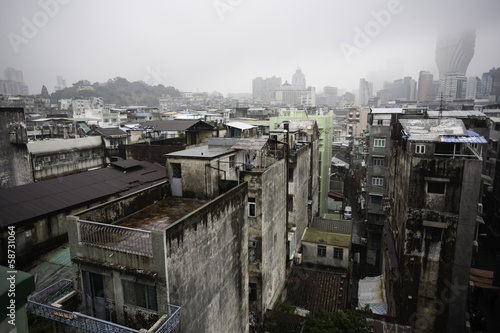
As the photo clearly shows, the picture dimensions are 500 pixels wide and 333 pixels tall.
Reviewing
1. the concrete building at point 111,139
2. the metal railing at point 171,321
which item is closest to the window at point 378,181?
the concrete building at point 111,139

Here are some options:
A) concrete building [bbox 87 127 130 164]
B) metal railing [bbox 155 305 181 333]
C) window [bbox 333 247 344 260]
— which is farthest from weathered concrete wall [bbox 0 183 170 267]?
concrete building [bbox 87 127 130 164]

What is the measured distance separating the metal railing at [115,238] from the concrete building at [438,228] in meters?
15.9

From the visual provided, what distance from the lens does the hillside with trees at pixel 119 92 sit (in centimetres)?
13450

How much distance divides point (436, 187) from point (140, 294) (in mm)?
17118

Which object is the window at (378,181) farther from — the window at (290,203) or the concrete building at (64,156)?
the concrete building at (64,156)

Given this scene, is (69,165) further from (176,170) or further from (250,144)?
(250,144)

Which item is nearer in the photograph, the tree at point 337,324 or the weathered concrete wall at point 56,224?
the weathered concrete wall at point 56,224

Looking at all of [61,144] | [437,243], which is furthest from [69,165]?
[437,243]

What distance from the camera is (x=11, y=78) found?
122 meters

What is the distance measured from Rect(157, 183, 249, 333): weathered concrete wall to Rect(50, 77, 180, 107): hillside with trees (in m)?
139

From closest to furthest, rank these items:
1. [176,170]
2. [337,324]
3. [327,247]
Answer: [337,324] < [176,170] < [327,247]

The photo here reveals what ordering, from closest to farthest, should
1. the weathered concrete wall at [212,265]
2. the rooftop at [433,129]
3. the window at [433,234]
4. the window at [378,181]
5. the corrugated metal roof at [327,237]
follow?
1. the weathered concrete wall at [212,265]
2. the window at [433,234]
3. the rooftop at [433,129]
4. the corrugated metal roof at [327,237]
5. the window at [378,181]

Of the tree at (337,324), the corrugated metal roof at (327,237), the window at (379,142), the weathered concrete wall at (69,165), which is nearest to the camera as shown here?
the tree at (337,324)

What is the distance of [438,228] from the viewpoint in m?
18.3
